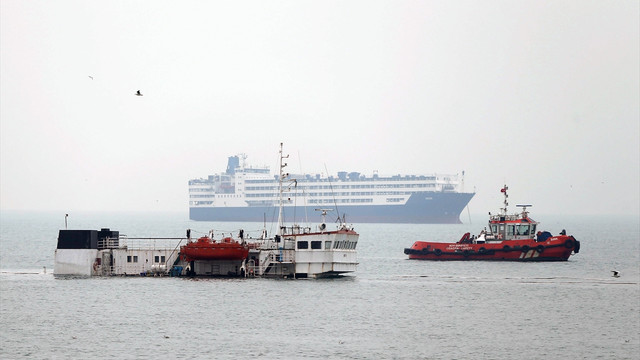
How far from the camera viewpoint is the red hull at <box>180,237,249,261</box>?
71125mm

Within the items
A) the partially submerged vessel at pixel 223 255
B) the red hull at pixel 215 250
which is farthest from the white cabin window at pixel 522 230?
the red hull at pixel 215 250

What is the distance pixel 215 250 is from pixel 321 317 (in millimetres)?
15046

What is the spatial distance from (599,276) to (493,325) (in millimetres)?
37782

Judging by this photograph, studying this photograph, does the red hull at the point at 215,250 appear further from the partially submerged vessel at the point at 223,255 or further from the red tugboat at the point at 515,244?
the red tugboat at the point at 515,244

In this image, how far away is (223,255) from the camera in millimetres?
71562

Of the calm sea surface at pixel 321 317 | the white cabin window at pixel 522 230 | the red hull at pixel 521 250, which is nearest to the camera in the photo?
the calm sea surface at pixel 321 317

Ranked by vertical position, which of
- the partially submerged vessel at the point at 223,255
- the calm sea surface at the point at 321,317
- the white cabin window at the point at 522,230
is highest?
the white cabin window at the point at 522,230

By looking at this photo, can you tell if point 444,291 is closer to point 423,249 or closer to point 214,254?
point 214,254

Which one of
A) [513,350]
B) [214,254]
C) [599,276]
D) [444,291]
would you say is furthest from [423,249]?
[513,350]

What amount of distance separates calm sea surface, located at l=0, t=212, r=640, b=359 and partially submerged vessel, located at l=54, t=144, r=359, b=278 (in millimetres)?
1362

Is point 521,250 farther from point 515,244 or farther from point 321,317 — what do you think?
point 321,317

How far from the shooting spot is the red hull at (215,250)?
7112 cm

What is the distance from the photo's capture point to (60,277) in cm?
7538

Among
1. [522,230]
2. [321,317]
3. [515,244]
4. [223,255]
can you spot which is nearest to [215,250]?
[223,255]
